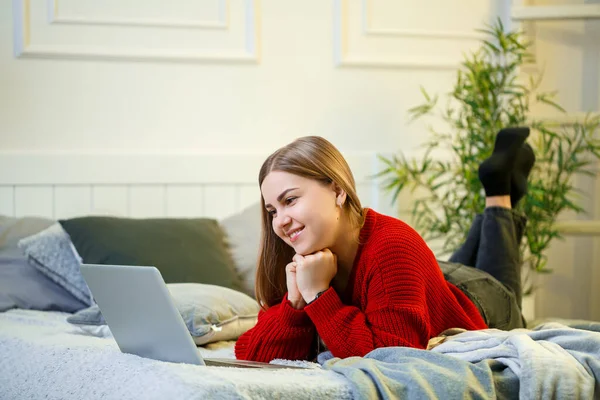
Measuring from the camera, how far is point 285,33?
3.38 m

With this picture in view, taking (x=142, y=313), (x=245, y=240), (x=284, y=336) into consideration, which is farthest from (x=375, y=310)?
(x=245, y=240)

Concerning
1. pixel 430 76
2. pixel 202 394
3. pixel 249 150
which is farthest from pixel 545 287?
pixel 202 394

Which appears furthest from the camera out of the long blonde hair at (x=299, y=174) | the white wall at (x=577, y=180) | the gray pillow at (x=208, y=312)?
the white wall at (x=577, y=180)

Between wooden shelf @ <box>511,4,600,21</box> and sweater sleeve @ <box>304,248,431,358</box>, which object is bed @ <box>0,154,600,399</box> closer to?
sweater sleeve @ <box>304,248,431,358</box>

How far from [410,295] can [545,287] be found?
233 centimetres

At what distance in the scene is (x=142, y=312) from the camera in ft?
4.54

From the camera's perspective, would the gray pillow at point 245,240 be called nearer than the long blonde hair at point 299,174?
No

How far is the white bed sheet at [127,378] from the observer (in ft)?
3.97

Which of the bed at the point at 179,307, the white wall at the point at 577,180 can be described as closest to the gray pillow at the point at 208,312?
the bed at the point at 179,307

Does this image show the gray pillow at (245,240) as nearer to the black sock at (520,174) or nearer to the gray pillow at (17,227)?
the gray pillow at (17,227)

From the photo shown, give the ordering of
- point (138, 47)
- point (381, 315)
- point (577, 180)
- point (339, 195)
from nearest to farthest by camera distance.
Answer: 1. point (381, 315)
2. point (339, 195)
3. point (138, 47)
4. point (577, 180)

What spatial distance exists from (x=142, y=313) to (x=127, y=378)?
0.12 metres

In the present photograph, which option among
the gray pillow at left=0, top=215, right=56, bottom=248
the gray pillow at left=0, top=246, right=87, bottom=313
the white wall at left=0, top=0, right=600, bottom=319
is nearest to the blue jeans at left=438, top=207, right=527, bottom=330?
the white wall at left=0, top=0, right=600, bottom=319

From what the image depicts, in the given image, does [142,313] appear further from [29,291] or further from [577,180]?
[577,180]
